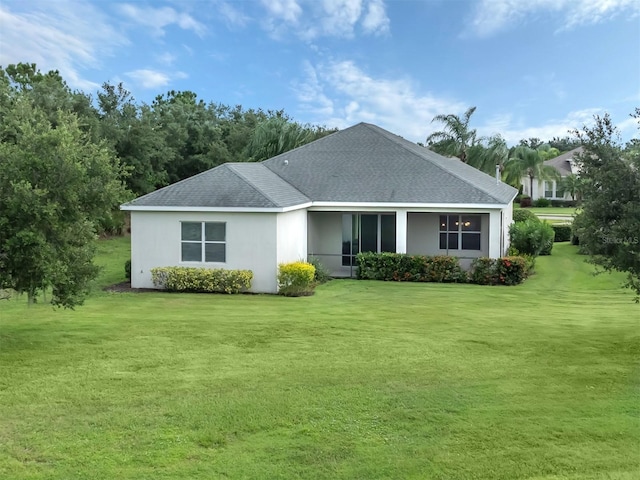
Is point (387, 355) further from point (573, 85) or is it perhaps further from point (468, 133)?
point (468, 133)

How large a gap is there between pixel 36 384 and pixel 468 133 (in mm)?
40786

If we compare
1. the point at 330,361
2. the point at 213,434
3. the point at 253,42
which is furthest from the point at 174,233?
→ the point at 213,434

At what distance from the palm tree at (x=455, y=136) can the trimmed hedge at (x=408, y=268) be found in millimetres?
26620

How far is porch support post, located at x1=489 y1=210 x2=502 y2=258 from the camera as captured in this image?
20969 millimetres

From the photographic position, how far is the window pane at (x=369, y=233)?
75.5ft

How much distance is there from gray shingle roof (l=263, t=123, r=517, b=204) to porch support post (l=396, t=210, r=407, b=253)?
54 centimetres

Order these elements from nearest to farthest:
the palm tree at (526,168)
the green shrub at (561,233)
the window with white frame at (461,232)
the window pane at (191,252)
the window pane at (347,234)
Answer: the window pane at (191,252) → the window pane at (347,234) → the window with white frame at (461,232) → the green shrub at (561,233) → the palm tree at (526,168)

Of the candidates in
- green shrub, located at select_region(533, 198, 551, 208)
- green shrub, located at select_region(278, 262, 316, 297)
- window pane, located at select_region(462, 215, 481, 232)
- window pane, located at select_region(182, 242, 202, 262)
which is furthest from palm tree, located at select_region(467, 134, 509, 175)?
window pane, located at select_region(182, 242, 202, 262)

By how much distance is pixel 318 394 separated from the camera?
8.00 metres

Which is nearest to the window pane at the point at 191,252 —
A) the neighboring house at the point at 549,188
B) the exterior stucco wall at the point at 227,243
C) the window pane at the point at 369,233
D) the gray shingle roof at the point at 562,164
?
the exterior stucco wall at the point at 227,243

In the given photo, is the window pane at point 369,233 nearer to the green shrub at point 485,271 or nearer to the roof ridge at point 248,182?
the green shrub at point 485,271

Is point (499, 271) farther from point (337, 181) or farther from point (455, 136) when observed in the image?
point (455, 136)

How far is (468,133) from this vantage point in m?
45.4

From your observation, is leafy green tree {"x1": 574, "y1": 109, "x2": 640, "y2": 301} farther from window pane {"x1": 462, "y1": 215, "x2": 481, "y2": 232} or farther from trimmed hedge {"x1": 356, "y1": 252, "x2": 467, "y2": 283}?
window pane {"x1": 462, "y1": 215, "x2": 481, "y2": 232}
